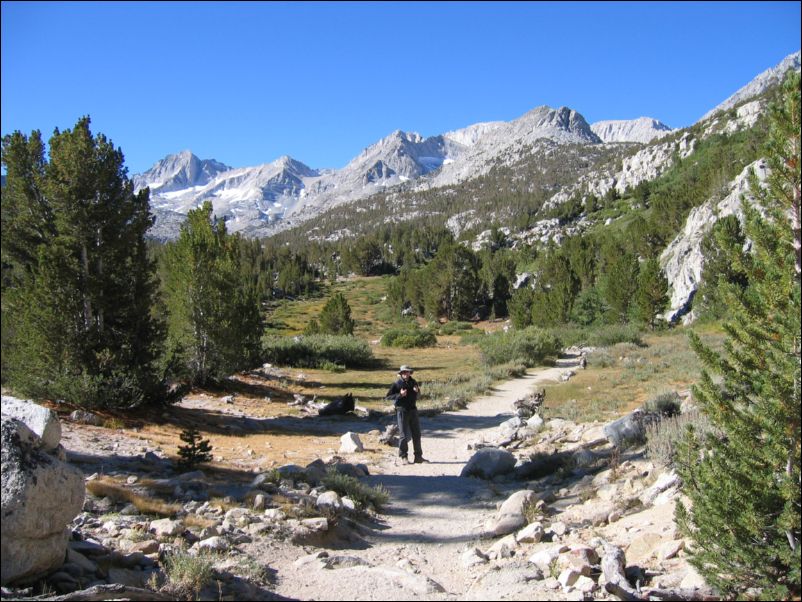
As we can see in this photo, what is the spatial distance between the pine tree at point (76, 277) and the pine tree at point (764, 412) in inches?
482

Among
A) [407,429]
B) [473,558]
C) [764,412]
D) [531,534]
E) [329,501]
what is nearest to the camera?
[764,412]

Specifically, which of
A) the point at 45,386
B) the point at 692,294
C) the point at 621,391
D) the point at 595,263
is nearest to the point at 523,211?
the point at 595,263

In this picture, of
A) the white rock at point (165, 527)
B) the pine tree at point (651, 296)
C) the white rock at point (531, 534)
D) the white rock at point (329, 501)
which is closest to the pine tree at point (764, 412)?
the white rock at point (531, 534)

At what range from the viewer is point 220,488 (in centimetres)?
739

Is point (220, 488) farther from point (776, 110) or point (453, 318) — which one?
point (453, 318)

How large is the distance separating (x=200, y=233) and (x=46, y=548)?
56.0 ft

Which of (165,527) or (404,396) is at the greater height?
(404,396)

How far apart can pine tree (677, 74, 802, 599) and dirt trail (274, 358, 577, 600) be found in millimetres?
1569

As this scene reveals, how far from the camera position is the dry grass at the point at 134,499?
20.2 feet

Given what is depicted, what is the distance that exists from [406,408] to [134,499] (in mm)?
5514

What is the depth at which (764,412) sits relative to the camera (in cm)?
385

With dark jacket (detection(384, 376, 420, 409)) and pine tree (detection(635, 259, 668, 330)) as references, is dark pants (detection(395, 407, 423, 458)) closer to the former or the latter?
dark jacket (detection(384, 376, 420, 409))

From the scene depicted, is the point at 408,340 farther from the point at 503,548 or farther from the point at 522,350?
the point at 503,548

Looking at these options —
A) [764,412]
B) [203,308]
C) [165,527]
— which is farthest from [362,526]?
[203,308]
